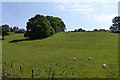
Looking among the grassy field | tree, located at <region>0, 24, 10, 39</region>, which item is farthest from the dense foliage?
the grassy field

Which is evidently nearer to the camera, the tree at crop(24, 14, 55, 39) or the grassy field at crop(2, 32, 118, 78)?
the grassy field at crop(2, 32, 118, 78)

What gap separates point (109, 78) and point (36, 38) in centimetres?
8857

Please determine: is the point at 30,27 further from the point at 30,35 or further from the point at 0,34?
the point at 0,34

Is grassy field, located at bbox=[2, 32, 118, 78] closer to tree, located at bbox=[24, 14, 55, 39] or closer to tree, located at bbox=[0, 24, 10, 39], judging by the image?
tree, located at bbox=[24, 14, 55, 39]

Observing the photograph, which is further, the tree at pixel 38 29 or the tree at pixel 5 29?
the tree at pixel 5 29

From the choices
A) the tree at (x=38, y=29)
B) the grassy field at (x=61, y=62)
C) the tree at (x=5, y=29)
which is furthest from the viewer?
the tree at (x=5, y=29)

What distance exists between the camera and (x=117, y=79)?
74.4 feet

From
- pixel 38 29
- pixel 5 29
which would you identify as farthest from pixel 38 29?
pixel 5 29

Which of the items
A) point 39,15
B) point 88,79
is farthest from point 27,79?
point 39,15

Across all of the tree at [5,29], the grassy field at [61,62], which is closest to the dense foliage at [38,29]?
the tree at [5,29]

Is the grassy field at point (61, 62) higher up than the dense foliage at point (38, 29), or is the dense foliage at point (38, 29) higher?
the dense foliage at point (38, 29)

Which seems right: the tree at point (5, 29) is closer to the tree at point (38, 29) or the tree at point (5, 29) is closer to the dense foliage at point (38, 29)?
the dense foliage at point (38, 29)

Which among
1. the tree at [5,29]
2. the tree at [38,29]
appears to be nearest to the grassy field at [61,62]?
the tree at [38,29]

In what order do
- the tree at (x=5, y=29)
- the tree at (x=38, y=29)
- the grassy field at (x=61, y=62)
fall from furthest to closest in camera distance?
the tree at (x=5, y=29) < the tree at (x=38, y=29) < the grassy field at (x=61, y=62)
